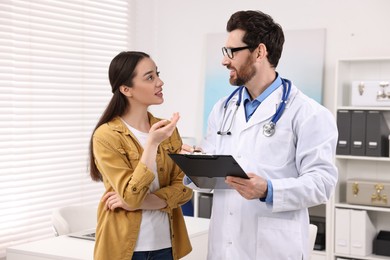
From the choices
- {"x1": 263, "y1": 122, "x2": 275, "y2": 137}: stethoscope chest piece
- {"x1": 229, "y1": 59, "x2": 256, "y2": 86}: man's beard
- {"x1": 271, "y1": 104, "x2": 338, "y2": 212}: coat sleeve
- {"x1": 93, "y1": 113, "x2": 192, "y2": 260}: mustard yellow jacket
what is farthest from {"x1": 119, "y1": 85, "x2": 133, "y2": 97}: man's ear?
{"x1": 271, "y1": 104, "x2": 338, "y2": 212}: coat sleeve

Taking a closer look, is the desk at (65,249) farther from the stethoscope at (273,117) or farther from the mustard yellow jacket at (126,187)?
the stethoscope at (273,117)

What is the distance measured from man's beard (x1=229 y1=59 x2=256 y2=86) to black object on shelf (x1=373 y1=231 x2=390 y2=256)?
3.03 m

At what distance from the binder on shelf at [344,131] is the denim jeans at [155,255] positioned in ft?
9.53

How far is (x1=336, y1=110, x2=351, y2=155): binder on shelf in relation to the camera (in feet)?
16.5

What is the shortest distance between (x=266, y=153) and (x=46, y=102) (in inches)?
124

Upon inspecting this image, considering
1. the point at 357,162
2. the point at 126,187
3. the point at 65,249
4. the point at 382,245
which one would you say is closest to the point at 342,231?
the point at 382,245

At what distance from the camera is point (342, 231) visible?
5008 millimetres

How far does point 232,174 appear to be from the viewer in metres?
2.12

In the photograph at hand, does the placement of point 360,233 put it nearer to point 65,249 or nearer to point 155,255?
point 65,249

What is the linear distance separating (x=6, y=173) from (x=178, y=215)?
2.49 metres

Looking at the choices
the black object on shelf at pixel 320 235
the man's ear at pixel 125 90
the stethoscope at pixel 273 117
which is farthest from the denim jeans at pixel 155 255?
the black object on shelf at pixel 320 235

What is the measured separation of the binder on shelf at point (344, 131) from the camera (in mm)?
5027

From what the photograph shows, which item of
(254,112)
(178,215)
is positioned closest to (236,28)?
(254,112)

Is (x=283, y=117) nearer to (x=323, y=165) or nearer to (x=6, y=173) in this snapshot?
(x=323, y=165)
